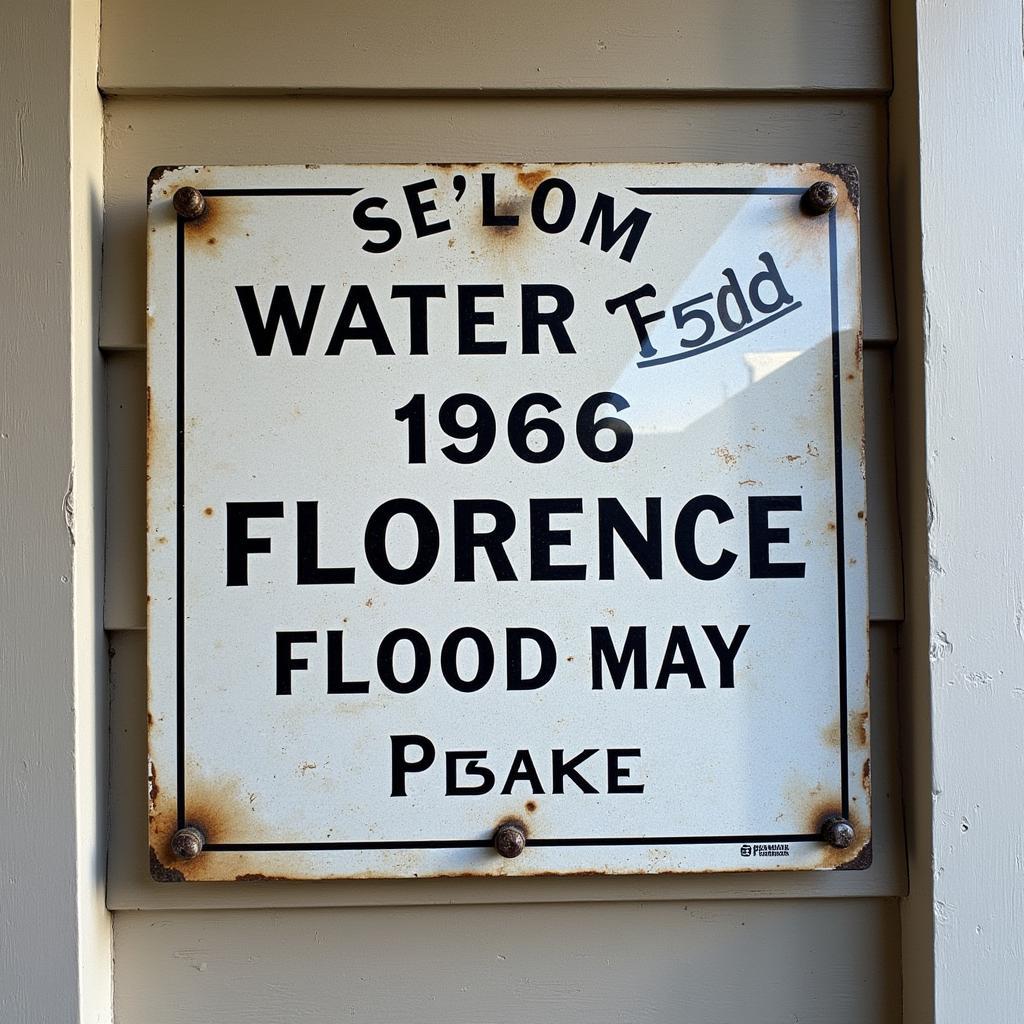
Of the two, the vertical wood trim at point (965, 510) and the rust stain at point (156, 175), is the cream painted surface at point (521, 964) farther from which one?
the rust stain at point (156, 175)

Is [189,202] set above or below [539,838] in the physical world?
above

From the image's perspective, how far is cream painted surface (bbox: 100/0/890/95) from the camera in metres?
0.86

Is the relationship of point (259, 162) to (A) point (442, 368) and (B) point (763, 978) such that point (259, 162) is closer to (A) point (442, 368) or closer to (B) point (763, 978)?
(A) point (442, 368)

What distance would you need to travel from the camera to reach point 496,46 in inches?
34.1

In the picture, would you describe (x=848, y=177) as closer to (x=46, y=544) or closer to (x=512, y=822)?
(x=512, y=822)

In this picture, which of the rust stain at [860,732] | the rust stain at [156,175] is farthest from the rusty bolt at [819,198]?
the rust stain at [156,175]

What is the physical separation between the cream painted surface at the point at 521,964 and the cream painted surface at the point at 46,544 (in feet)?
0.30

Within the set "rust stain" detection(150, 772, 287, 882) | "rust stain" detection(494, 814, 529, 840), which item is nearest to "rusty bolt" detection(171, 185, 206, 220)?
"rust stain" detection(150, 772, 287, 882)

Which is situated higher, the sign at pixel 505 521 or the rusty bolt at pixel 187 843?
the sign at pixel 505 521

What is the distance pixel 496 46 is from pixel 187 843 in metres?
0.83

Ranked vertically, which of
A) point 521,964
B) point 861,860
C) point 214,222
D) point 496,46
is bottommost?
point 521,964

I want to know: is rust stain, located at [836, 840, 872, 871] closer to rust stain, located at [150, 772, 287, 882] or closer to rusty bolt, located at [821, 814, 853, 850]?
rusty bolt, located at [821, 814, 853, 850]

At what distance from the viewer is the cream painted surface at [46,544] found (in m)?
0.78

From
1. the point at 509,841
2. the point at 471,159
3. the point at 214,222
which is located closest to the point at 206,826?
the point at 509,841
